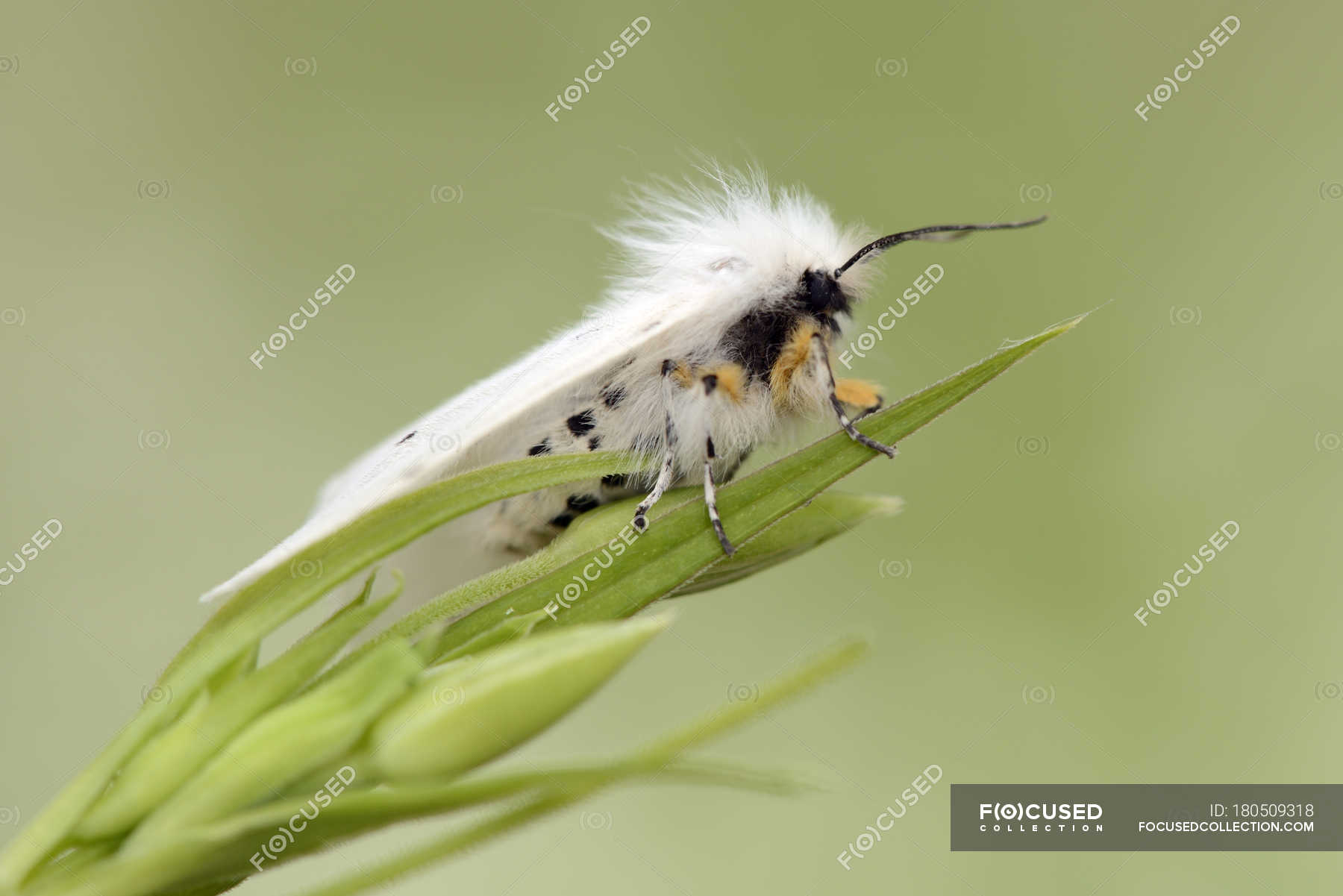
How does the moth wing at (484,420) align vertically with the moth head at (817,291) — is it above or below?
below

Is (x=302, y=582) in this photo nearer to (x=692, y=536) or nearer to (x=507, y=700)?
(x=507, y=700)

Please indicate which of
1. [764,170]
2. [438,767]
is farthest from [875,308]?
[438,767]

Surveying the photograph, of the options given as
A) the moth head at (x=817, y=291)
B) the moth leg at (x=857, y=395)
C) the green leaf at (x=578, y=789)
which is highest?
the moth head at (x=817, y=291)

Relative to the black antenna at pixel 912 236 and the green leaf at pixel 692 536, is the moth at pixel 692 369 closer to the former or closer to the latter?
the black antenna at pixel 912 236

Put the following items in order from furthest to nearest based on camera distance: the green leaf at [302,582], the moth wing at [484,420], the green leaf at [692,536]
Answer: the moth wing at [484,420] → the green leaf at [692,536] → the green leaf at [302,582]

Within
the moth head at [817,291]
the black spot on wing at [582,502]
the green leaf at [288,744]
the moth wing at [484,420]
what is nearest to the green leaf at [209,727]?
the green leaf at [288,744]

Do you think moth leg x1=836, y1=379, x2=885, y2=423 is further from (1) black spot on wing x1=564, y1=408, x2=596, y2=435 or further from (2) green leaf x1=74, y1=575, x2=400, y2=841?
(2) green leaf x1=74, y1=575, x2=400, y2=841

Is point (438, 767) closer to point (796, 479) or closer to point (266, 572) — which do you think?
point (266, 572)

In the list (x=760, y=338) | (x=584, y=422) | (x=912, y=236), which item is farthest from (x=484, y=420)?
(x=912, y=236)

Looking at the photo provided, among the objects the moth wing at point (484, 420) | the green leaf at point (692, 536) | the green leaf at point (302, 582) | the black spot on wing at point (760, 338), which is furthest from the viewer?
the black spot on wing at point (760, 338)
